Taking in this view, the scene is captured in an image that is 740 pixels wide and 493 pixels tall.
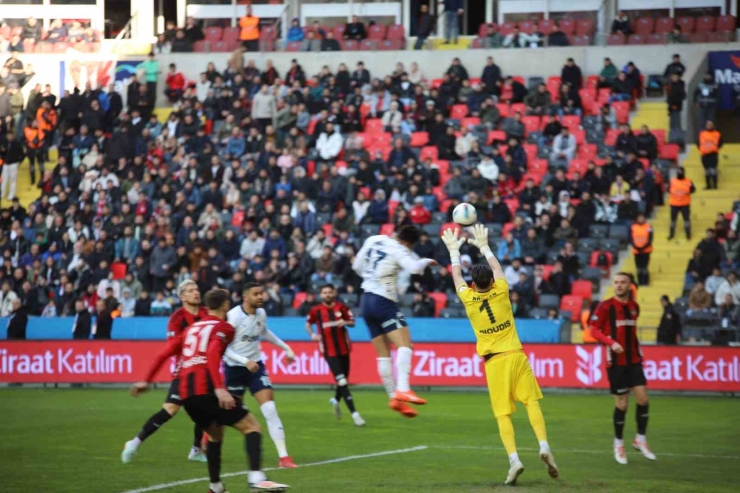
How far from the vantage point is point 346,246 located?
27.7 m

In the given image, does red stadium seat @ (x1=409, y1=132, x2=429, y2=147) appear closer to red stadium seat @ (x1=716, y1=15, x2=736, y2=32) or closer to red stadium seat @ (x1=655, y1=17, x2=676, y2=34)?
red stadium seat @ (x1=655, y1=17, x2=676, y2=34)

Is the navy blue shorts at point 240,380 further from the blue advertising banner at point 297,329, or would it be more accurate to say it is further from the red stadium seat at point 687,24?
the red stadium seat at point 687,24

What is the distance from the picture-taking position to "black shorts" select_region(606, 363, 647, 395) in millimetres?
13969

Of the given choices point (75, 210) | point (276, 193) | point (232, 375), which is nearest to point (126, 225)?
point (75, 210)

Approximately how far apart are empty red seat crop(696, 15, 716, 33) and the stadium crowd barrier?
1416 cm

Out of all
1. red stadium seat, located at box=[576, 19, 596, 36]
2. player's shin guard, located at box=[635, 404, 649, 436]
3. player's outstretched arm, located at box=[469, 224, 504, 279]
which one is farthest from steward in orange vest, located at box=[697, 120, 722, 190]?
player's outstretched arm, located at box=[469, 224, 504, 279]

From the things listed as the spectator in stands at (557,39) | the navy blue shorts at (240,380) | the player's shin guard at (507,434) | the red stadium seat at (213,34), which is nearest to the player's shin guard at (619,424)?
the player's shin guard at (507,434)

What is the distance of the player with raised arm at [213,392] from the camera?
10195mm

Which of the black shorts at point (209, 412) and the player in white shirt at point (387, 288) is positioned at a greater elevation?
the player in white shirt at point (387, 288)

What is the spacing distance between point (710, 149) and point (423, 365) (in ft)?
33.5

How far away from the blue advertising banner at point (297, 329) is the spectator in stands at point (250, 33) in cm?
1347

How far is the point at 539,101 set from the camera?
105 feet

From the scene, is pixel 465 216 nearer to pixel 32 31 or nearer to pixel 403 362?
pixel 403 362

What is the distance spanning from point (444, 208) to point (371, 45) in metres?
9.39
